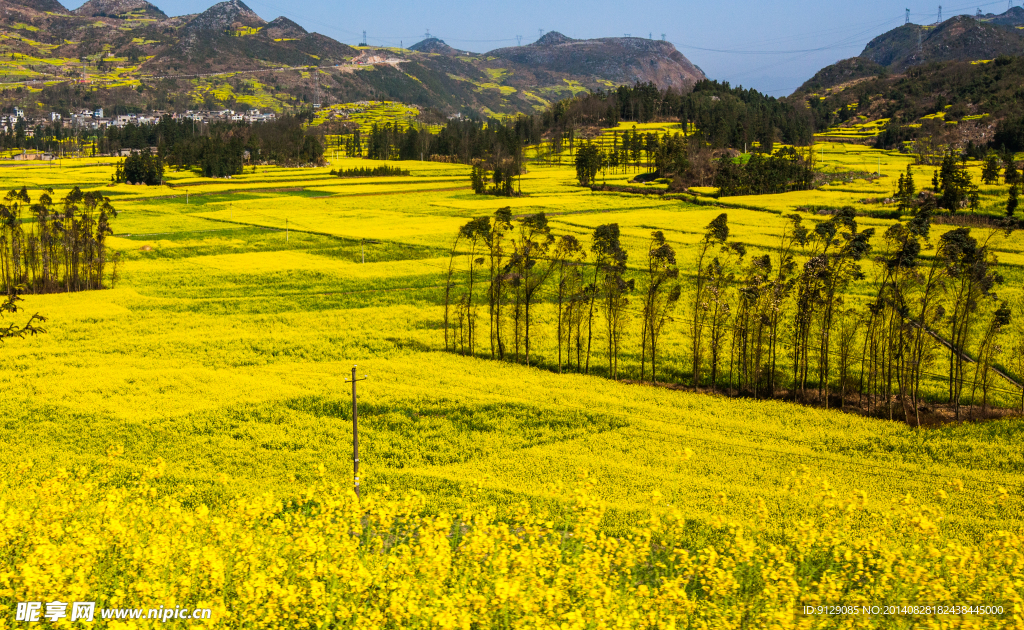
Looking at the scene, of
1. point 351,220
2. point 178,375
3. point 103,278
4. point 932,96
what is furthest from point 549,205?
point 932,96

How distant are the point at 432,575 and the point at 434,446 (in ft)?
43.2

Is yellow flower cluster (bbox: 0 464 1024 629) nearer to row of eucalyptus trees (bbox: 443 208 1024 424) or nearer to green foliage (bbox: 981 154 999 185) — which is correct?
row of eucalyptus trees (bbox: 443 208 1024 424)

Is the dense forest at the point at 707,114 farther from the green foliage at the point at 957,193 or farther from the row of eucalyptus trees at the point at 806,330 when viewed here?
the row of eucalyptus trees at the point at 806,330

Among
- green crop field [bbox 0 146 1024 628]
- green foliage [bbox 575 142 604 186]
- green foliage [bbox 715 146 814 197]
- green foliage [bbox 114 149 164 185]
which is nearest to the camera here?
green crop field [bbox 0 146 1024 628]

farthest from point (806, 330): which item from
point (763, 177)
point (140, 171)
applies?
point (140, 171)

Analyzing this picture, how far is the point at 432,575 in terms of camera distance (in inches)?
517

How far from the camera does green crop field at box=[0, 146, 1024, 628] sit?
1452 centimetres

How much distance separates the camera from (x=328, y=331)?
132ft

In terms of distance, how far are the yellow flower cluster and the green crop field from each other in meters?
0.12

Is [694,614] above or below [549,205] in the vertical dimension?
below

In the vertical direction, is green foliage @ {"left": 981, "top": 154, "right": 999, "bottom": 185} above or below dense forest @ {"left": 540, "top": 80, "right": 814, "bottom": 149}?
below

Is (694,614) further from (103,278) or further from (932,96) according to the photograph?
(932,96)

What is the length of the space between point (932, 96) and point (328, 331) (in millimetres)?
170884

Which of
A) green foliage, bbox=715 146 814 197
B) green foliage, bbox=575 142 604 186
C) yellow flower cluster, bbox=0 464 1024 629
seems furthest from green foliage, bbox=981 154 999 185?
yellow flower cluster, bbox=0 464 1024 629
